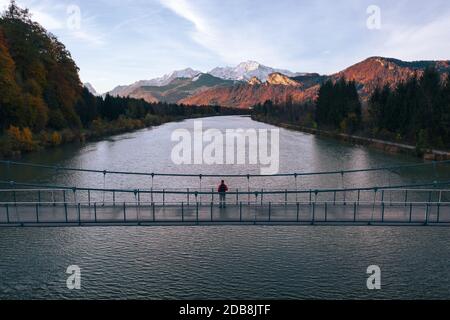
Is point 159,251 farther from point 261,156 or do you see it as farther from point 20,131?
point 20,131

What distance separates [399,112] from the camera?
5644 centimetres

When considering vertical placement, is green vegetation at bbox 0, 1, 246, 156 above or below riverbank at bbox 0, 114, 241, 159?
above

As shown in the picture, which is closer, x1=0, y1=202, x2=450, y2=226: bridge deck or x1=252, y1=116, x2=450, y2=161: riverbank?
x1=0, y1=202, x2=450, y2=226: bridge deck

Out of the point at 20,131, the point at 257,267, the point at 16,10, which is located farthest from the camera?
the point at 16,10

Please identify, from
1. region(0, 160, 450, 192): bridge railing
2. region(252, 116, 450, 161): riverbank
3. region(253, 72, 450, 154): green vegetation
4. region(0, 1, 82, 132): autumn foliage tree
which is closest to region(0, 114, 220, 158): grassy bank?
region(0, 1, 82, 132): autumn foliage tree

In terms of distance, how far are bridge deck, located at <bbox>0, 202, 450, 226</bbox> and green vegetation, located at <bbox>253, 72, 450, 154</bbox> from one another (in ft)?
105

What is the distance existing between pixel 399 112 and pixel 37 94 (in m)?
51.1

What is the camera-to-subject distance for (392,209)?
17.8 m

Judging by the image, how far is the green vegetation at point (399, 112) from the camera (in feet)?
152

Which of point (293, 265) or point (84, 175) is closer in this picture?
point (293, 265)

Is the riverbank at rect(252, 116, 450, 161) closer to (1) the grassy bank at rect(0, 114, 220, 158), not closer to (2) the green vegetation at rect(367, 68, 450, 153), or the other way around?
(2) the green vegetation at rect(367, 68, 450, 153)

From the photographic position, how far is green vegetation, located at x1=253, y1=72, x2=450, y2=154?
4631 cm

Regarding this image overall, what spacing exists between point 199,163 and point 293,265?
27149 millimetres
